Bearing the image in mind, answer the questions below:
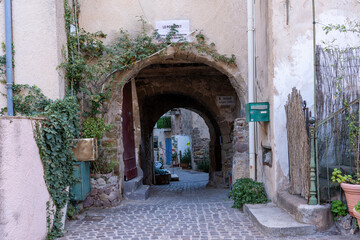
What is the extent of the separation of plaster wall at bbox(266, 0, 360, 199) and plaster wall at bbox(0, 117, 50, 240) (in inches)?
115

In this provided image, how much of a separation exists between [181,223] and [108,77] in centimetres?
286

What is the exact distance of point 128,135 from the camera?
7.32 metres

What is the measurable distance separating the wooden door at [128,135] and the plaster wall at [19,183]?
3296 mm

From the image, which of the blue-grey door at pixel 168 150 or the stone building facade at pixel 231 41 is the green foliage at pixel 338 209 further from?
the blue-grey door at pixel 168 150

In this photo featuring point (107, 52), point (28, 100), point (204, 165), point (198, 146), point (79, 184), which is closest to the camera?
point (28, 100)

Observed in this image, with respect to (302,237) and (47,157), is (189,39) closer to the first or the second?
(47,157)

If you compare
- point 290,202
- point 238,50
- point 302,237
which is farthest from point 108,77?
point 302,237

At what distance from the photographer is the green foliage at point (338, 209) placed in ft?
11.8

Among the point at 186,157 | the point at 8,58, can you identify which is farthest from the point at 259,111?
the point at 186,157

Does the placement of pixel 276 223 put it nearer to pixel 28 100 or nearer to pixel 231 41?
pixel 231 41

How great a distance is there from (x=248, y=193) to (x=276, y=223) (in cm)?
130

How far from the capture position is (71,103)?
4953mm

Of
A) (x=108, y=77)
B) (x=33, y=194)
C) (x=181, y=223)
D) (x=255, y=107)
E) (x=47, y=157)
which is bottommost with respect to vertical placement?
(x=181, y=223)

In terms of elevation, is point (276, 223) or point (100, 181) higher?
point (100, 181)
